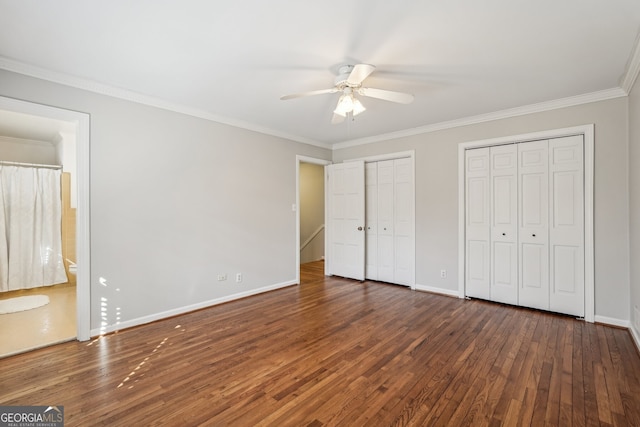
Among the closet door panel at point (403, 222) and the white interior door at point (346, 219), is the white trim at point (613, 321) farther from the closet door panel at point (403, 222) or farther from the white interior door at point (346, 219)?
the white interior door at point (346, 219)

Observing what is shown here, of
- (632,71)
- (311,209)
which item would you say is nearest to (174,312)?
(311,209)

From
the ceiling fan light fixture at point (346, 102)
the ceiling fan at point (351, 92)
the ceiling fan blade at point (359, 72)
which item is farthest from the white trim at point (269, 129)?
the ceiling fan blade at point (359, 72)

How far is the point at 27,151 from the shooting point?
4941 millimetres

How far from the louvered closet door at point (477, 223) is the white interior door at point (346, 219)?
1.67 m

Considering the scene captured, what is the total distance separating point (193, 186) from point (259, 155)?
1152mm

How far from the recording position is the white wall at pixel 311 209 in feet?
23.9

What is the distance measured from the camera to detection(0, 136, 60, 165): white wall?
187 inches

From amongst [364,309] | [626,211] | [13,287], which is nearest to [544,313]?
[626,211]

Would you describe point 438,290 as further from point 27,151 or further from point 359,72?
point 27,151

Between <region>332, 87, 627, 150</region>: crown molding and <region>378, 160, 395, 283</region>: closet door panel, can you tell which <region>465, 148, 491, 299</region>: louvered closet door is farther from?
<region>378, 160, 395, 283</region>: closet door panel

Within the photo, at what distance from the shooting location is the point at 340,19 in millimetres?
1944

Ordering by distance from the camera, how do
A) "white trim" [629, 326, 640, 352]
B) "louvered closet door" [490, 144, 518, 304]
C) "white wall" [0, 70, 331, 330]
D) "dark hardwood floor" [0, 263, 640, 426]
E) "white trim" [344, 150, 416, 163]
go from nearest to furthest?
1. "dark hardwood floor" [0, 263, 640, 426]
2. "white trim" [629, 326, 640, 352]
3. "white wall" [0, 70, 331, 330]
4. "louvered closet door" [490, 144, 518, 304]
5. "white trim" [344, 150, 416, 163]

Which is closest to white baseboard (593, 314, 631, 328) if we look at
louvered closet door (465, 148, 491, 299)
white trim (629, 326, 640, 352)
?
white trim (629, 326, 640, 352)

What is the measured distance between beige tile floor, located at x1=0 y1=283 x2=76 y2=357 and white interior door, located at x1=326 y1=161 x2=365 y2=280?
3.84 metres
